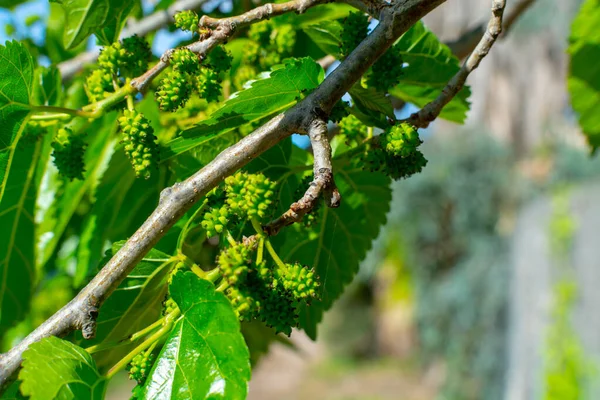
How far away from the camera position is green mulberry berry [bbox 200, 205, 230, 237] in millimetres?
639

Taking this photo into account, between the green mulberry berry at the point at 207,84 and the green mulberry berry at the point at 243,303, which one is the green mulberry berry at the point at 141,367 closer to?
the green mulberry berry at the point at 243,303

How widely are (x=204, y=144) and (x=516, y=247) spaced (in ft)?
16.0

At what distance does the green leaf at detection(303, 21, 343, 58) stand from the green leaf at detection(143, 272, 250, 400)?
1.24 feet

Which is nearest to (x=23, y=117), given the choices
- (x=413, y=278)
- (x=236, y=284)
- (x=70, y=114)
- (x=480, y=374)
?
(x=70, y=114)

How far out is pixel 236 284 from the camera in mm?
577

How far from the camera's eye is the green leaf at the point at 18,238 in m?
0.86

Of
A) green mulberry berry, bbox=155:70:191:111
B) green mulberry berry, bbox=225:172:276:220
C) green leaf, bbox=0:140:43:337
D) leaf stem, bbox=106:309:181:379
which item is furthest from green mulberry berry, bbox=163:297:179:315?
green leaf, bbox=0:140:43:337

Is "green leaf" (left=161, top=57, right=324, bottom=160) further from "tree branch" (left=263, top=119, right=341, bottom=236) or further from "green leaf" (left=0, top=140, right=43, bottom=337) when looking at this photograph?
"green leaf" (left=0, top=140, right=43, bottom=337)

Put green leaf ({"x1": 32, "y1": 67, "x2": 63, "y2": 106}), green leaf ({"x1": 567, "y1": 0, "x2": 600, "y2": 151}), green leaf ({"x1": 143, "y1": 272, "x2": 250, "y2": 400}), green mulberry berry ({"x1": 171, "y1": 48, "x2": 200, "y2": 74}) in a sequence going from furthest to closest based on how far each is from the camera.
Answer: green leaf ({"x1": 567, "y1": 0, "x2": 600, "y2": 151}) → green leaf ({"x1": 32, "y1": 67, "x2": 63, "y2": 106}) → green mulberry berry ({"x1": 171, "y1": 48, "x2": 200, "y2": 74}) → green leaf ({"x1": 143, "y1": 272, "x2": 250, "y2": 400})

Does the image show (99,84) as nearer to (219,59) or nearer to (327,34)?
(219,59)

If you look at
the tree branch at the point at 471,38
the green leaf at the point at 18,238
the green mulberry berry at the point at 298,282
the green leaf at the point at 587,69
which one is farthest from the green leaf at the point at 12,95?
the green leaf at the point at 587,69

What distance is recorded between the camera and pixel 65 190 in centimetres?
95

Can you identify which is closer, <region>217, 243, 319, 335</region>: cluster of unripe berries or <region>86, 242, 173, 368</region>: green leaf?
<region>217, 243, 319, 335</region>: cluster of unripe berries

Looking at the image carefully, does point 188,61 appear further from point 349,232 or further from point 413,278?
point 413,278
